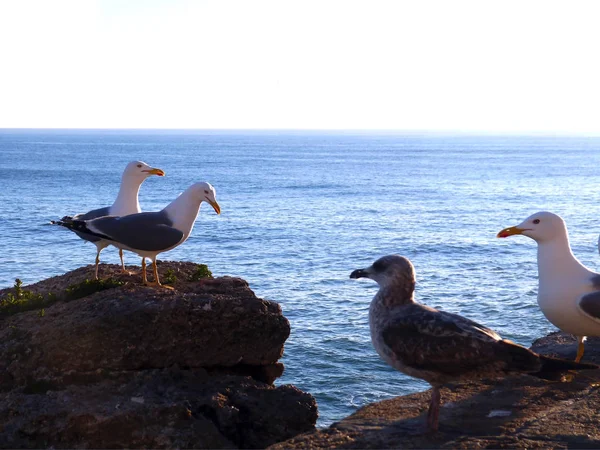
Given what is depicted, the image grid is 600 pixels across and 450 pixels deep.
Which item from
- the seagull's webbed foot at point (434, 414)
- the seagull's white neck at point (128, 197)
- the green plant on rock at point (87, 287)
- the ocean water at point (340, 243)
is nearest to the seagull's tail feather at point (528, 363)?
the seagull's webbed foot at point (434, 414)

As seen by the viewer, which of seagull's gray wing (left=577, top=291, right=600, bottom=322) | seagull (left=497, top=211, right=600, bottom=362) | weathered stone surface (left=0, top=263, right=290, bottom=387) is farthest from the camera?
seagull (left=497, top=211, right=600, bottom=362)

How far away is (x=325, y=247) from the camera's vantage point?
35.8 meters

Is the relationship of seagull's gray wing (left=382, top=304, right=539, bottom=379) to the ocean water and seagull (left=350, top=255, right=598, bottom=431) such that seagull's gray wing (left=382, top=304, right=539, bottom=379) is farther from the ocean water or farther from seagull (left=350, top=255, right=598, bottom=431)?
the ocean water

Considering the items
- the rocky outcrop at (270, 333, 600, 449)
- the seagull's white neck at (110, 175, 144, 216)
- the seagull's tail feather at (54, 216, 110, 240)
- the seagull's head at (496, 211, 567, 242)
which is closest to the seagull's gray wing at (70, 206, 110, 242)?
the seagull's white neck at (110, 175, 144, 216)

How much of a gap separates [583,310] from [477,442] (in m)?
2.92

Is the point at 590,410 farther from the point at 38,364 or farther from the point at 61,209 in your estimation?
the point at 61,209

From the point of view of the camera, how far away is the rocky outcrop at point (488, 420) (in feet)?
23.2

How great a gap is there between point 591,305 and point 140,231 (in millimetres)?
5752

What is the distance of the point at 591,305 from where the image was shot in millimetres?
9008

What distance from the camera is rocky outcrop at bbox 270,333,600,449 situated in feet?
23.2

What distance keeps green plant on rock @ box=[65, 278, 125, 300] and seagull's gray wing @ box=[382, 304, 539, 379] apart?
13.4 ft

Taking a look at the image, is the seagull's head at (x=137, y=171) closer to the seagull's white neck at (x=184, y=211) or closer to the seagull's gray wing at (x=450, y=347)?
the seagull's white neck at (x=184, y=211)

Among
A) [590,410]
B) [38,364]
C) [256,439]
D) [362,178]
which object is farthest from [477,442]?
[362,178]

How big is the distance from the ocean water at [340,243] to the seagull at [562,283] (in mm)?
6961
